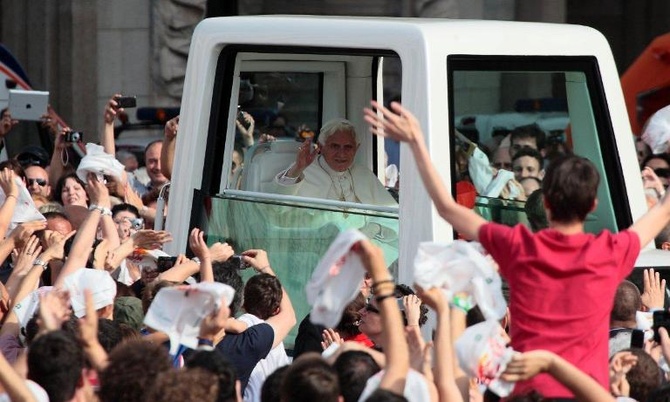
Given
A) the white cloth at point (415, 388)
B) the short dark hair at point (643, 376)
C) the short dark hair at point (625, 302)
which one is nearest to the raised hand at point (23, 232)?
the short dark hair at point (625, 302)

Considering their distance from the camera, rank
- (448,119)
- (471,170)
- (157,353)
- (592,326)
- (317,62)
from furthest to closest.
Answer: (317,62) → (471,170) → (448,119) → (592,326) → (157,353)

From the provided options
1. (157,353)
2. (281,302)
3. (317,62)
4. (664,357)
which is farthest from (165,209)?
(157,353)

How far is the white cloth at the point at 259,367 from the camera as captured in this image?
21.6ft

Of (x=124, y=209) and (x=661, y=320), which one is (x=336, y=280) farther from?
(x=124, y=209)

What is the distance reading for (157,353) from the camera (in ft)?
14.8

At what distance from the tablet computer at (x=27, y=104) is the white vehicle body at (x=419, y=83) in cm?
623

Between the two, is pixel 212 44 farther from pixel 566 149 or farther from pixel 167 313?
pixel 167 313

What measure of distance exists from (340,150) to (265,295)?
168 cm

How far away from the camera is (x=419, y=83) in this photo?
20.8 ft

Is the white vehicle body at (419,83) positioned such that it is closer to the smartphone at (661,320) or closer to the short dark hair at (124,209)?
the smartphone at (661,320)

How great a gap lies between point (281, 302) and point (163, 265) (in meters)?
0.90

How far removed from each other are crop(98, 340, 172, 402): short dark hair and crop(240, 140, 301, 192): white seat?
3398 mm

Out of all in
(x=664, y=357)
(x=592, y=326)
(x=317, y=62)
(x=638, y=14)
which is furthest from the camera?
(x=638, y=14)

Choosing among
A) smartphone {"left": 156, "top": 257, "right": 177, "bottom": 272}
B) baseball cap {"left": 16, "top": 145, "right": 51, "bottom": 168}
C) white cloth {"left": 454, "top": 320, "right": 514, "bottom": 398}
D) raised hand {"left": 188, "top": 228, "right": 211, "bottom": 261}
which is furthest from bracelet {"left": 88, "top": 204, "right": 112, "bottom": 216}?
baseball cap {"left": 16, "top": 145, "right": 51, "bottom": 168}
